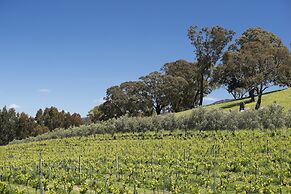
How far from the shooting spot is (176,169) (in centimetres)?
1616

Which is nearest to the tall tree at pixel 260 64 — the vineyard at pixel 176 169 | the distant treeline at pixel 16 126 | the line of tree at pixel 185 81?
the line of tree at pixel 185 81

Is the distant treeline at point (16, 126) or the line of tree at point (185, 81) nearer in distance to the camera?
the line of tree at point (185, 81)

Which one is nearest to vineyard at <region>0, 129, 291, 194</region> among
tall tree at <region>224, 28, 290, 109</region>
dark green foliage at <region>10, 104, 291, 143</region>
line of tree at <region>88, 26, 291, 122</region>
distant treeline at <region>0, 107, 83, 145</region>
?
dark green foliage at <region>10, 104, 291, 143</region>

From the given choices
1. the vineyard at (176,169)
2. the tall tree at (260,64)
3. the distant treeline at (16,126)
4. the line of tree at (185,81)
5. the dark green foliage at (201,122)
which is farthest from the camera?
the distant treeline at (16,126)

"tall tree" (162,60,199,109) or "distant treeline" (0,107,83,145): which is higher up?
"tall tree" (162,60,199,109)

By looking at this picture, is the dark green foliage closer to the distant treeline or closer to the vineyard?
the vineyard

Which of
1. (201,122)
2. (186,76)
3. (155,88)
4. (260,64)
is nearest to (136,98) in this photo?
(155,88)

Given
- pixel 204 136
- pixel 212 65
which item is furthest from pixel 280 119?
pixel 212 65

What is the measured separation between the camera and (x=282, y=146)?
19938mm

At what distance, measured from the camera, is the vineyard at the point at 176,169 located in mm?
13758

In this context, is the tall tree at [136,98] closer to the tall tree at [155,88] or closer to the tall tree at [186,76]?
the tall tree at [155,88]

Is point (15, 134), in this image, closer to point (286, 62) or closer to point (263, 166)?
point (286, 62)

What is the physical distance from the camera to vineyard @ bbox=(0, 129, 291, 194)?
45.1 ft

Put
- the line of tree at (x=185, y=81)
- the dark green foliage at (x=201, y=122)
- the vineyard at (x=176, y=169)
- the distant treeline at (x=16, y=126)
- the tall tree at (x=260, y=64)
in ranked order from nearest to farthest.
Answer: the vineyard at (x=176, y=169) → the dark green foliage at (x=201, y=122) → the tall tree at (x=260, y=64) → the line of tree at (x=185, y=81) → the distant treeline at (x=16, y=126)
